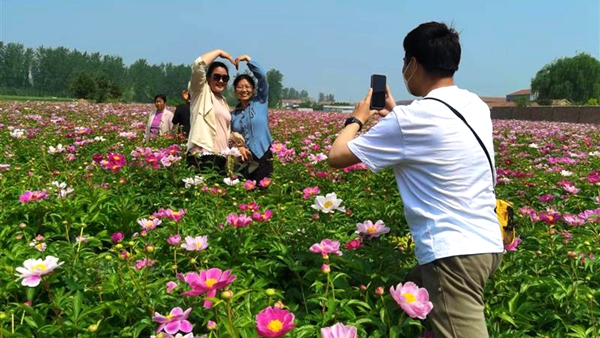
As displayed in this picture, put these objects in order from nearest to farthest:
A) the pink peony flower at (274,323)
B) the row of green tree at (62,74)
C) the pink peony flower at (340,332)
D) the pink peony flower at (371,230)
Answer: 1. the pink peony flower at (274,323)
2. the pink peony flower at (340,332)
3. the pink peony flower at (371,230)
4. the row of green tree at (62,74)

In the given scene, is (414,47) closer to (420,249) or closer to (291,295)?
(420,249)

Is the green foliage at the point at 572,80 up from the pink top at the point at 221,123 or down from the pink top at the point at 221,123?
up

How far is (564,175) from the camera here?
12.6ft

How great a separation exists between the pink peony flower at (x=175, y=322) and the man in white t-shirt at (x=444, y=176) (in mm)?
719

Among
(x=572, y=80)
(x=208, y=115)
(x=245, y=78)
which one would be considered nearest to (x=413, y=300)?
(x=208, y=115)

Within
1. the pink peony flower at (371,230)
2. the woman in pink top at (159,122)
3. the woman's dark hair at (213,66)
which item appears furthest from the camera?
the woman in pink top at (159,122)

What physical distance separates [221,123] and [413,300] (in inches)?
111

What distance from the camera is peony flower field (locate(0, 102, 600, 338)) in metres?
1.51

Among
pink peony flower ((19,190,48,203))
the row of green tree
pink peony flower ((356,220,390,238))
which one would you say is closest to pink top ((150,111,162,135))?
pink peony flower ((19,190,48,203))

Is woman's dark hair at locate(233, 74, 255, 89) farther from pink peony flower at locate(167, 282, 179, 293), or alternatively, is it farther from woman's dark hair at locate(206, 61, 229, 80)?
pink peony flower at locate(167, 282, 179, 293)

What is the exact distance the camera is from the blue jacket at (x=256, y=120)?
3.99m

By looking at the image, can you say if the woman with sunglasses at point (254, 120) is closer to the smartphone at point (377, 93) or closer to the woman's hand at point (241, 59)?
the woman's hand at point (241, 59)

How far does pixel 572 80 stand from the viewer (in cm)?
5141

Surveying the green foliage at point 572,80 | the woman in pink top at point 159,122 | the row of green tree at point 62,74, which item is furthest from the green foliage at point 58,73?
the woman in pink top at point 159,122
